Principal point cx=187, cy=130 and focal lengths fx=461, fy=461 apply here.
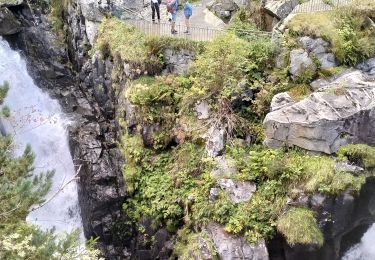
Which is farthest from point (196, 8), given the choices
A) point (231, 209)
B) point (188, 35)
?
point (231, 209)

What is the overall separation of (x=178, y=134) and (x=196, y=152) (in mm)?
971

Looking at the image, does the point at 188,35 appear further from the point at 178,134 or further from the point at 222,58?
the point at 178,134

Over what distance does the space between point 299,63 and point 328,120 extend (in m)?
2.20

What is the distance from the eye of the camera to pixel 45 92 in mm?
18609

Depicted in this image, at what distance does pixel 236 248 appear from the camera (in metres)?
11.8

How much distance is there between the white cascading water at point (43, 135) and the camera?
1617 centimetres

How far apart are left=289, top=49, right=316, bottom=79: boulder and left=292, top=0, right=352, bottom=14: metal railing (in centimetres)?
242

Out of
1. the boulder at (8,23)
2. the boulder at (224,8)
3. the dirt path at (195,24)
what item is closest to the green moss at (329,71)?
the dirt path at (195,24)

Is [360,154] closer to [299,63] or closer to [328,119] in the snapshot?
[328,119]

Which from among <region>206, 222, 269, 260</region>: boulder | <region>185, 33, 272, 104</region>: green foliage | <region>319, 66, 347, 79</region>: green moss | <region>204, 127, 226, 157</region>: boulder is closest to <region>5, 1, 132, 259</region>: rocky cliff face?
<region>204, 127, 226, 157</region>: boulder

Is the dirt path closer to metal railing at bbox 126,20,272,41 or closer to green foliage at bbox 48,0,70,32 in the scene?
metal railing at bbox 126,20,272,41

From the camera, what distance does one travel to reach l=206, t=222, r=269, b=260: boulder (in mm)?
11641

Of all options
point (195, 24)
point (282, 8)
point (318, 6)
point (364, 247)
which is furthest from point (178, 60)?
point (364, 247)

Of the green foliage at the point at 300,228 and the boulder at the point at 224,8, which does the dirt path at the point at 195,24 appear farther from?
the green foliage at the point at 300,228
